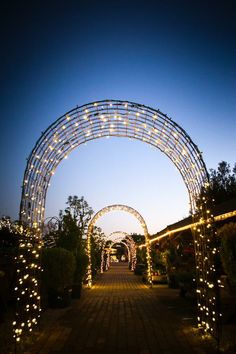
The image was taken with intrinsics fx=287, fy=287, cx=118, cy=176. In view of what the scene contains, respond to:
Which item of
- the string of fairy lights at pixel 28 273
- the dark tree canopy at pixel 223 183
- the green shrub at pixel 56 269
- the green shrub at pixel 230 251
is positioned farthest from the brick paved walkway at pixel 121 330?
the dark tree canopy at pixel 223 183

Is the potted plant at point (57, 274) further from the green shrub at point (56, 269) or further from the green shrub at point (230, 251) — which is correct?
the green shrub at point (230, 251)

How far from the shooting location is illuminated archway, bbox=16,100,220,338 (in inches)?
226

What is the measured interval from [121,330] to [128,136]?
13.8 feet

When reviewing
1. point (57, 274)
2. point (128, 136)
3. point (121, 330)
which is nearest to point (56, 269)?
point (57, 274)

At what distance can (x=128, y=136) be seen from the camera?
270 inches

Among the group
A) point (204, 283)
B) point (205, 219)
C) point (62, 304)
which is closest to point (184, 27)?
point (205, 219)

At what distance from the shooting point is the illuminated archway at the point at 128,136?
5.75 metres

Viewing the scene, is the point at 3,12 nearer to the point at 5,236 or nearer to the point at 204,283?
the point at 5,236

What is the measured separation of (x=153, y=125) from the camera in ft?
21.1

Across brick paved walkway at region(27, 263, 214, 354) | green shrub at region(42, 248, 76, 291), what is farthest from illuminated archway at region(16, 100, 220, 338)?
green shrub at region(42, 248, 76, 291)

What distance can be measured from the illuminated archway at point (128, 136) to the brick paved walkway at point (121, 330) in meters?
0.73

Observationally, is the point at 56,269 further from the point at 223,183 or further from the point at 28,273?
the point at 223,183

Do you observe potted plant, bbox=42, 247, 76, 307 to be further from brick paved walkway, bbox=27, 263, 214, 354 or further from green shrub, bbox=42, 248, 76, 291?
brick paved walkway, bbox=27, 263, 214, 354

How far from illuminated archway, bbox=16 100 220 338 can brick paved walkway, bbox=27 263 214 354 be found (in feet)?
Result: 2.38
